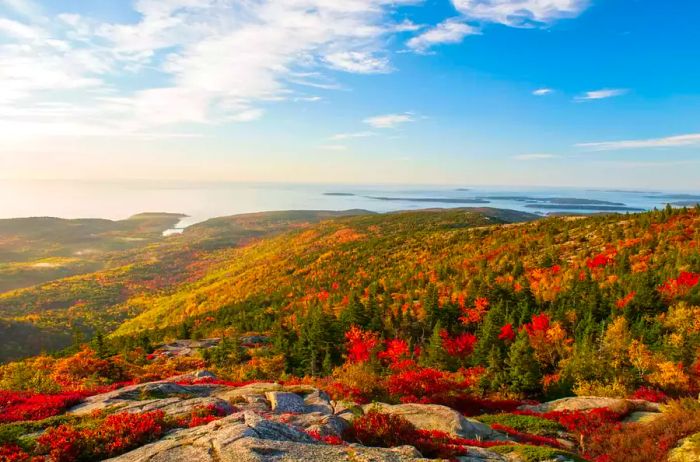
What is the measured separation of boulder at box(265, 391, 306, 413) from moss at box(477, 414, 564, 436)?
12.5 metres

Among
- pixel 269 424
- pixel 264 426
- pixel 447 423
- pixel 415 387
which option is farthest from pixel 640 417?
pixel 264 426

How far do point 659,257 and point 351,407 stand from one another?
7820 cm

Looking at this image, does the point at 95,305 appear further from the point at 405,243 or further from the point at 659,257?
the point at 659,257

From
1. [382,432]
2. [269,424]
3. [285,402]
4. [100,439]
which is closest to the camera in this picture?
[100,439]

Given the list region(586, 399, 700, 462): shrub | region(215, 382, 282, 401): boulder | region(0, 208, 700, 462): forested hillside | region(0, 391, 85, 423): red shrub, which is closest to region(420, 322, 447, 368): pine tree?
region(0, 208, 700, 462): forested hillside

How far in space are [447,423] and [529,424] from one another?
702 cm

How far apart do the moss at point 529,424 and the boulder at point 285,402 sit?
40.9 feet

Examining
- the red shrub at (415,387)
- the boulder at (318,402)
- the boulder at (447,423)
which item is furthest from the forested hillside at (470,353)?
the boulder at (318,402)

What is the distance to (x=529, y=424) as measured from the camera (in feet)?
76.0

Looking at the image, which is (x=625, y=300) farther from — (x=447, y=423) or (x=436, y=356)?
(x=447, y=423)

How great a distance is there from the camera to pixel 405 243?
16025 centimetres

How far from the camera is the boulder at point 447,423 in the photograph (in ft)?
63.2

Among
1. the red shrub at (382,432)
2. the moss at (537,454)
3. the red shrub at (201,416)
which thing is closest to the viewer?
the red shrub at (382,432)

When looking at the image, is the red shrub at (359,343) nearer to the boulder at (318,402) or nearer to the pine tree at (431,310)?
the pine tree at (431,310)
